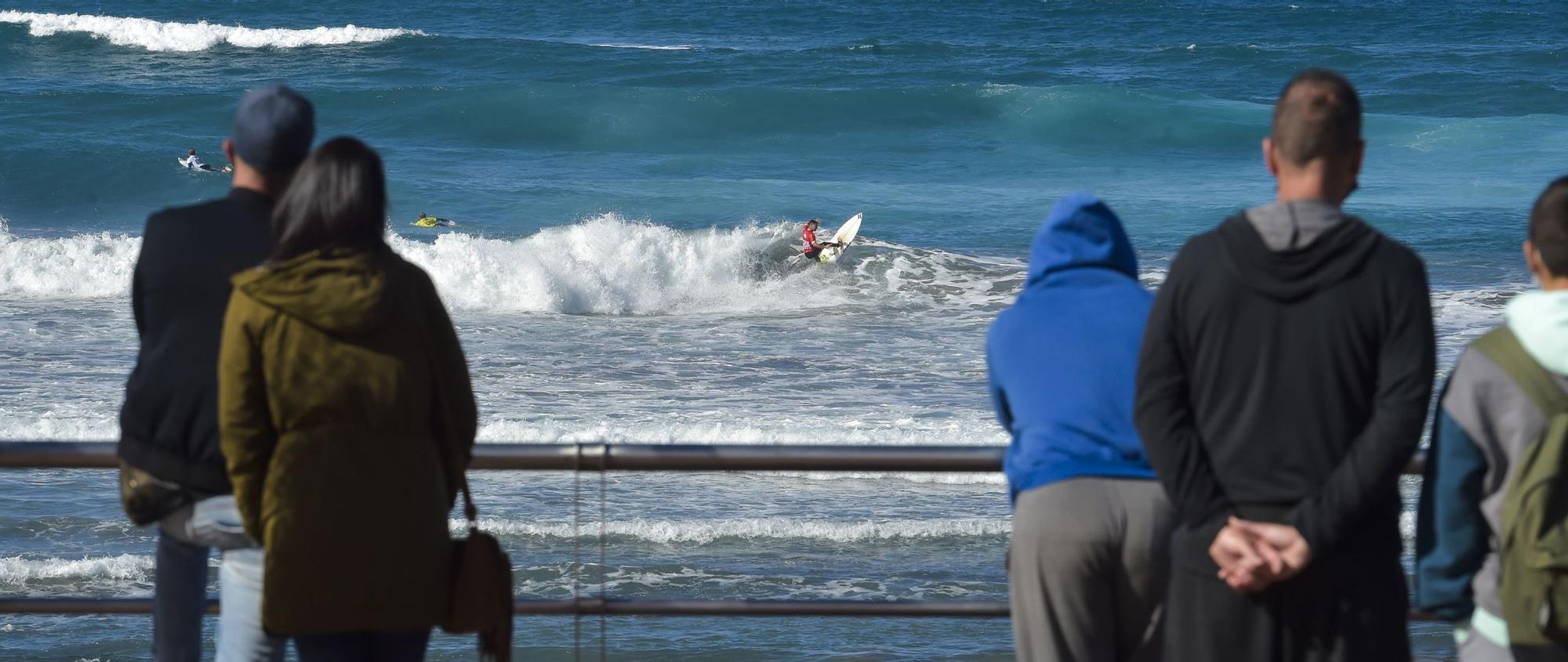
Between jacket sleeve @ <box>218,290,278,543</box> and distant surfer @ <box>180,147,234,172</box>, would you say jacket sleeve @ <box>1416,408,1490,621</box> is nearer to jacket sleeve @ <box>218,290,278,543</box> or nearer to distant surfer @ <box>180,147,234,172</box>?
jacket sleeve @ <box>218,290,278,543</box>

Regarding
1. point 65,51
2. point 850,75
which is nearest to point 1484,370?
point 850,75

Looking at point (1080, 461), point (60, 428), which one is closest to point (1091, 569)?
point (1080, 461)

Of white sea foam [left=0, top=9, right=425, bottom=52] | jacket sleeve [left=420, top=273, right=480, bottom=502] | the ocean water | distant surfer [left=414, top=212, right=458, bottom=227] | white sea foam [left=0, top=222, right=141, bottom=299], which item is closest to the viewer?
jacket sleeve [left=420, top=273, right=480, bottom=502]

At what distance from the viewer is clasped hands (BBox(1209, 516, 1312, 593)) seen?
7.27 feet

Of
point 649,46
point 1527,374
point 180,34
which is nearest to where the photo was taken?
point 1527,374

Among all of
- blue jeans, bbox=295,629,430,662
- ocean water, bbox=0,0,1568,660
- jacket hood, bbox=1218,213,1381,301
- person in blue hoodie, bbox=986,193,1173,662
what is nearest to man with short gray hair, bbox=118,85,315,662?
blue jeans, bbox=295,629,430,662

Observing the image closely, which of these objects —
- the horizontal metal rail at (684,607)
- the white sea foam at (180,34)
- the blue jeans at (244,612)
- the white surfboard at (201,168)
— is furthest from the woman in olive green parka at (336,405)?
the white sea foam at (180,34)

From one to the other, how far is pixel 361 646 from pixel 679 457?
78cm

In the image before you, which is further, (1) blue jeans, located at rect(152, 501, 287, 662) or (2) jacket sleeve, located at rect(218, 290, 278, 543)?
(1) blue jeans, located at rect(152, 501, 287, 662)

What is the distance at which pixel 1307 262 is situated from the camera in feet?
7.23

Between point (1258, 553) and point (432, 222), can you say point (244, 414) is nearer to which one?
point (1258, 553)

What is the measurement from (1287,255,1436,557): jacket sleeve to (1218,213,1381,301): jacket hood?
0.24 ft

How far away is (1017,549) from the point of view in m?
2.55

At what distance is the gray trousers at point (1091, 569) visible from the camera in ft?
8.12
